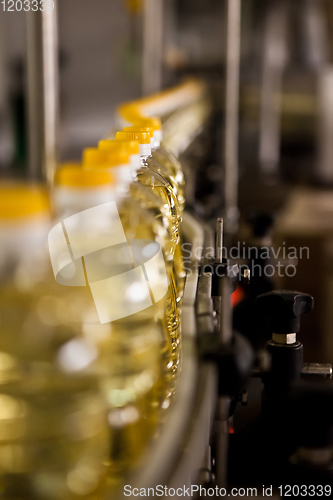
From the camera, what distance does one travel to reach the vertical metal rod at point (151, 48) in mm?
2398

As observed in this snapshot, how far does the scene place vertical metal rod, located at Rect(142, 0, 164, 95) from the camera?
2398 mm

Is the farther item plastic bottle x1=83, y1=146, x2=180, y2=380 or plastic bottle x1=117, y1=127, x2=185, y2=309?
plastic bottle x1=117, y1=127, x2=185, y2=309

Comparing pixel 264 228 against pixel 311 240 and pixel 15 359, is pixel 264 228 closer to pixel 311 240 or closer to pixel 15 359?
pixel 15 359

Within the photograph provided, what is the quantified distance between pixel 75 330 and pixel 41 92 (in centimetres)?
30

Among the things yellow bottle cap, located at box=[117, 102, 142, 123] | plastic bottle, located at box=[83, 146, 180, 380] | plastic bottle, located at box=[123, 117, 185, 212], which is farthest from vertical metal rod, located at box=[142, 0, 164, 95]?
plastic bottle, located at box=[83, 146, 180, 380]

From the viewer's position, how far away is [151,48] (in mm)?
2480

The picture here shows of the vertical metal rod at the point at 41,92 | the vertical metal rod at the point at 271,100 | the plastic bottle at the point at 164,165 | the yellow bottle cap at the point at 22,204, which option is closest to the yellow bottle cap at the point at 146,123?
the plastic bottle at the point at 164,165

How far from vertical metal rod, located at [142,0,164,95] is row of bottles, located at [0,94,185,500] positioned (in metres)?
2.12

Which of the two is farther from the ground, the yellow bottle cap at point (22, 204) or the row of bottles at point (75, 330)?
the yellow bottle cap at point (22, 204)

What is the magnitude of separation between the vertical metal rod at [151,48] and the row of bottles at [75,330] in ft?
6.95

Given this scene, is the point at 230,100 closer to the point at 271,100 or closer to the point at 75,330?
the point at 75,330

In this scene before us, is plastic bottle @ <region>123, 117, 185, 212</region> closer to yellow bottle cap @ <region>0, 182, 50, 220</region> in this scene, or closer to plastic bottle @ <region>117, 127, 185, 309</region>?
plastic bottle @ <region>117, 127, 185, 309</region>

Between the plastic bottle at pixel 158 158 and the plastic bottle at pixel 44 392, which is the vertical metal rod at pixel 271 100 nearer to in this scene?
the plastic bottle at pixel 158 158

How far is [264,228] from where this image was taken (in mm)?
857
